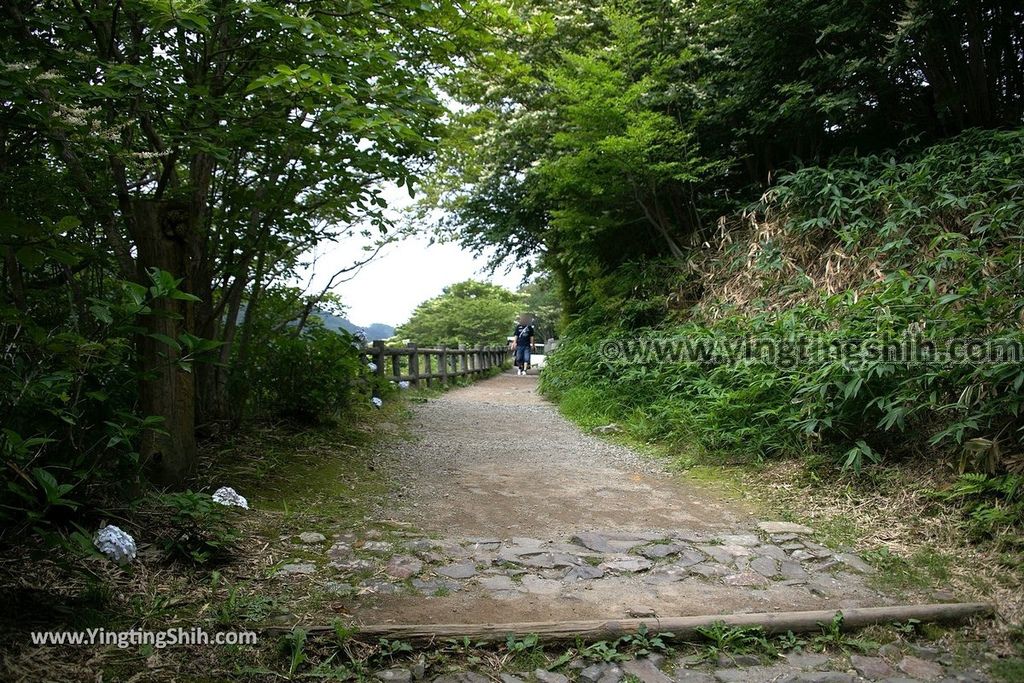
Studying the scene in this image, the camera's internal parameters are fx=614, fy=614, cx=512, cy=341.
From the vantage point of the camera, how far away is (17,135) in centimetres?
350

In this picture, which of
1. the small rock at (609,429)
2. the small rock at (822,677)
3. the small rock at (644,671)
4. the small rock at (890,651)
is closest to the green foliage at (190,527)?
the small rock at (644,671)

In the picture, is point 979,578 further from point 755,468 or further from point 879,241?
point 879,241

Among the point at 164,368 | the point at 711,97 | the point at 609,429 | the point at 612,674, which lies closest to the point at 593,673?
the point at 612,674

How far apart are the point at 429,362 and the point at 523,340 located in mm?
4501

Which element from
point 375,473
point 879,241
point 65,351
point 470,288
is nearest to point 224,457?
point 375,473

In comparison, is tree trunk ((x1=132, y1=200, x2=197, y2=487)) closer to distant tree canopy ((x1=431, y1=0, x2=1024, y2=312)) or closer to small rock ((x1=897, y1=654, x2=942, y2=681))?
distant tree canopy ((x1=431, y1=0, x2=1024, y2=312))

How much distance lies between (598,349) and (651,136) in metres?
3.24

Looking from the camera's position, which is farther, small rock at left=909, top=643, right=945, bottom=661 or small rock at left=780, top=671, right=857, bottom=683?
small rock at left=909, top=643, right=945, bottom=661

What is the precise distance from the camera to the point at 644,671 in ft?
8.08

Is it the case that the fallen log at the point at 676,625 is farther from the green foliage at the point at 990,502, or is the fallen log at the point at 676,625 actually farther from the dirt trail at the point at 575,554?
the green foliage at the point at 990,502

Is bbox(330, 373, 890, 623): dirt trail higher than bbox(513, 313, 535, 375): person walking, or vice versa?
bbox(513, 313, 535, 375): person walking

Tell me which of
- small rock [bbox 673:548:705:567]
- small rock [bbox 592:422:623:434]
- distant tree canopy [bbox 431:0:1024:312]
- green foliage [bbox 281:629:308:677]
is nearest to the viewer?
green foliage [bbox 281:629:308:677]

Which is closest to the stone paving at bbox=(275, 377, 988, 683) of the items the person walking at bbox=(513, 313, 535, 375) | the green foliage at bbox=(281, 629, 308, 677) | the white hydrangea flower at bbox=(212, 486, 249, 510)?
the green foliage at bbox=(281, 629, 308, 677)

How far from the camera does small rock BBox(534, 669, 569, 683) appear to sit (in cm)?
239
